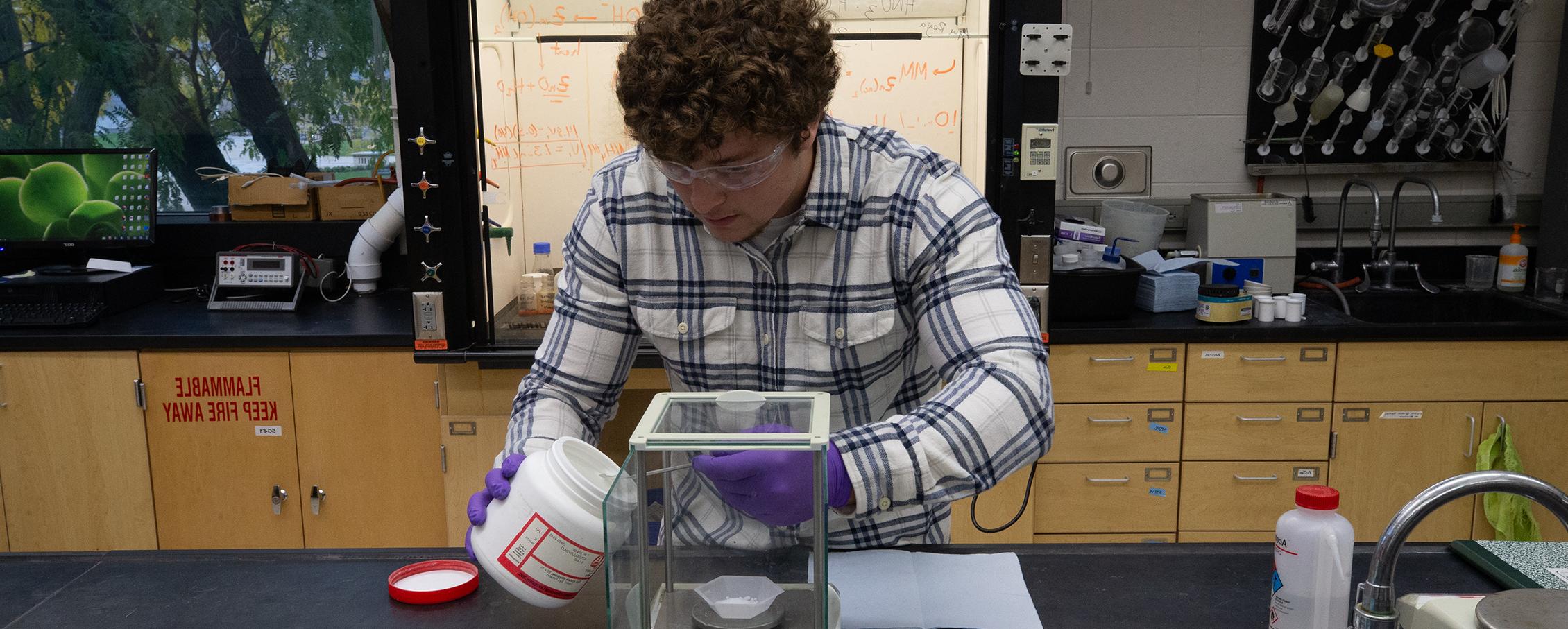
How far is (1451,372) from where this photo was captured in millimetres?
2703

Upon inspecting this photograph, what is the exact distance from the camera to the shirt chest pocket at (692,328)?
1.41 metres

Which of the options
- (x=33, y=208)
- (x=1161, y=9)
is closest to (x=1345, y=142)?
(x=1161, y=9)

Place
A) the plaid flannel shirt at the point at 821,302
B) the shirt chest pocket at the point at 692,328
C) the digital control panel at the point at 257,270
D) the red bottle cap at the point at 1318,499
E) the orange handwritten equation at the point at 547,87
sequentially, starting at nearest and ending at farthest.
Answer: the red bottle cap at the point at 1318,499 < the plaid flannel shirt at the point at 821,302 < the shirt chest pocket at the point at 692,328 < the orange handwritten equation at the point at 547,87 < the digital control panel at the point at 257,270

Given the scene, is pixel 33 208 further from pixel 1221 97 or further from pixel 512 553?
pixel 1221 97

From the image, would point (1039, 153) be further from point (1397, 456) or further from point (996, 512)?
point (1397, 456)

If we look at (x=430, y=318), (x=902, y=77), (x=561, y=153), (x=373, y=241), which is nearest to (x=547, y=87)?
(x=561, y=153)

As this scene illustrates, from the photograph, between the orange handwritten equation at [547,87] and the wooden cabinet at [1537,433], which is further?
the wooden cabinet at [1537,433]

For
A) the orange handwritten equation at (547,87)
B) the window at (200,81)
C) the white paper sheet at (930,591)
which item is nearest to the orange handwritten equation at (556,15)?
the orange handwritten equation at (547,87)

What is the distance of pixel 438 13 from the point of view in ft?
7.63

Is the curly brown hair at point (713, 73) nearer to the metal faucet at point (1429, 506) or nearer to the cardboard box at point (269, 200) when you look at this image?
the metal faucet at point (1429, 506)

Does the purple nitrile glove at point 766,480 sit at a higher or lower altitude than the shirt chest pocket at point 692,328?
lower

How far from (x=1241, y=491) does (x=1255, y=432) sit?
0.16 m

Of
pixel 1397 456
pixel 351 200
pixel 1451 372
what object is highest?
pixel 351 200

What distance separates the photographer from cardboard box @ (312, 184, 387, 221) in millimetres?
3342
